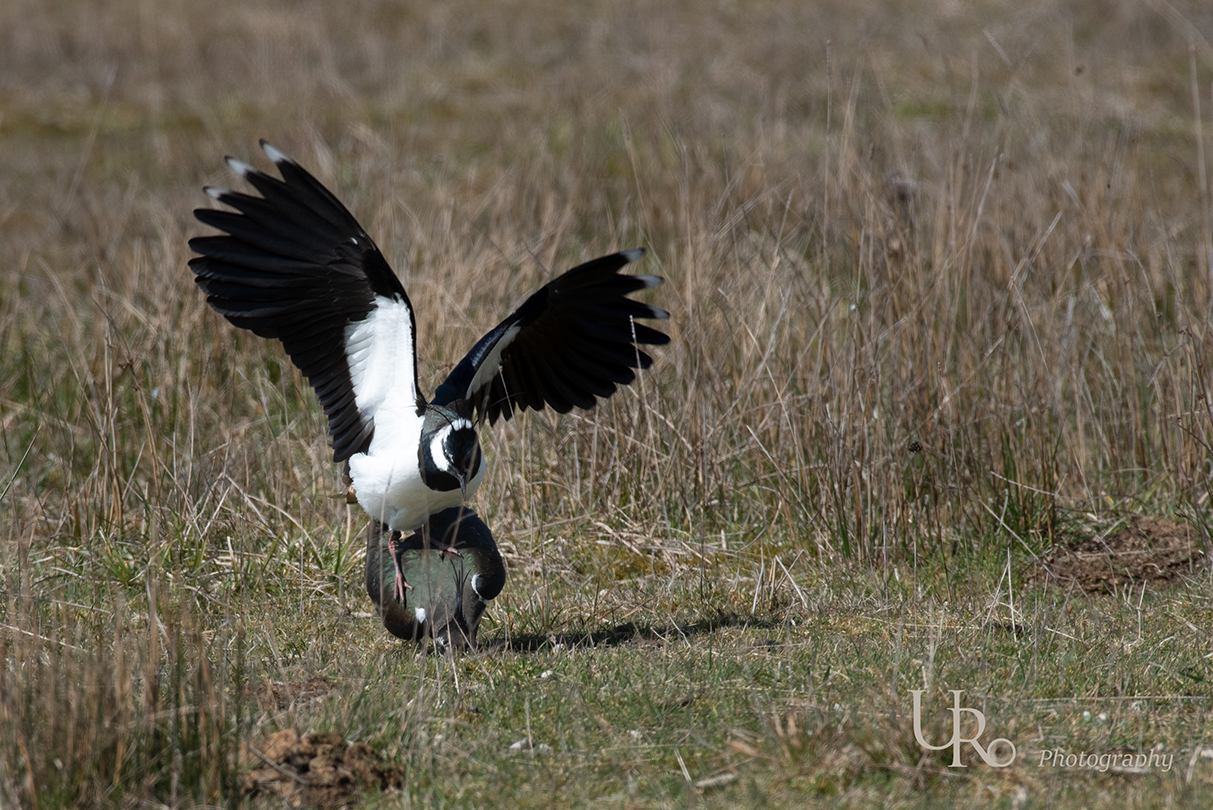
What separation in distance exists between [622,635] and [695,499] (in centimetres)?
116

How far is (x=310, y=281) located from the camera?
4.16m

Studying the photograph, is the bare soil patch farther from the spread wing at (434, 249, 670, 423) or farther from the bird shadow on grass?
the spread wing at (434, 249, 670, 423)

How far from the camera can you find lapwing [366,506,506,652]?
14.0 feet

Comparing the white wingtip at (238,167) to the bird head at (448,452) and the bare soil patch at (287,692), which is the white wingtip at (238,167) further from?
the bare soil patch at (287,692)

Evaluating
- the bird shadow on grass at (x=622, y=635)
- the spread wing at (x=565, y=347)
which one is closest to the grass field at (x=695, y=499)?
the bird shadow on grass at (x=622, y=635)

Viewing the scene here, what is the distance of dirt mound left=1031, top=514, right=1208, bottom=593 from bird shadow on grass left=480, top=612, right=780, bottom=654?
1.29 metres

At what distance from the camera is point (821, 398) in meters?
5.30

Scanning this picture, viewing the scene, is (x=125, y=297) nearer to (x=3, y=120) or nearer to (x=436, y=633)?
(x=436, y=633)

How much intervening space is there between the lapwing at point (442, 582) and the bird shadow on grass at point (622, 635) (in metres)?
→ 0.16

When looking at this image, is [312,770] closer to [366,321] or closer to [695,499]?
[366,321]

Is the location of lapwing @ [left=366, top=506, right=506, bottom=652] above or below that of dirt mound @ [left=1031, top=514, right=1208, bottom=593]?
above

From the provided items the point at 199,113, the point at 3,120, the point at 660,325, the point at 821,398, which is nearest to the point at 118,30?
the point at 3,120

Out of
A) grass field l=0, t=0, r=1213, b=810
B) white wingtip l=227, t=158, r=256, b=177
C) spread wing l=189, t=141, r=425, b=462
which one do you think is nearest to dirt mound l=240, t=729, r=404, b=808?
grass field l=0, t=0, r=1213, b=810

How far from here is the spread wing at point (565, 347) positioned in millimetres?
4195
